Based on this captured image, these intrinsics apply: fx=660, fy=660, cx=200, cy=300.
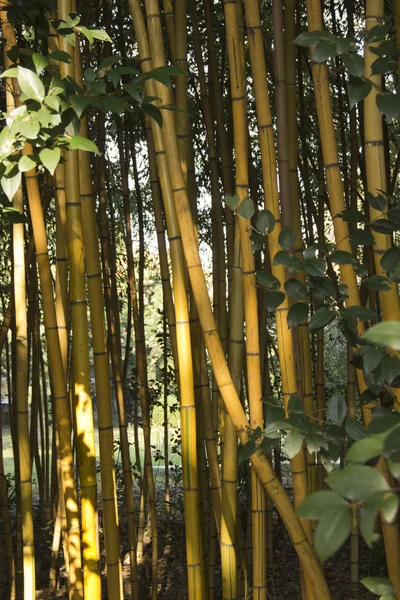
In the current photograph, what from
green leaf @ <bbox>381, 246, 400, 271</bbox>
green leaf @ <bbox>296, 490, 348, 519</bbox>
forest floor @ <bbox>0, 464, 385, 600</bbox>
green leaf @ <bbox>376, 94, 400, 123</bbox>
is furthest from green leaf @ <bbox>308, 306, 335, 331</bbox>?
forest floor @ <bbox>0, 464, 385, 600</bbox>

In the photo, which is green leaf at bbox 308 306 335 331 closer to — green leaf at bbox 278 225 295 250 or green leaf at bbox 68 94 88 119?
green leaf at bbox 278 225 295 250

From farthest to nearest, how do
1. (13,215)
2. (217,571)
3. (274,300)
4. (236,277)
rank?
(217,571) < (236,277) < (13,215) < (274,300)

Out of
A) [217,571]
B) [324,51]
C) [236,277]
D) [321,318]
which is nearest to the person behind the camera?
[324,51]

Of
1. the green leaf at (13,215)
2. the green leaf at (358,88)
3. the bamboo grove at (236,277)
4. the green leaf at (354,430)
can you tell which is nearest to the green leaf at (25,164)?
the bamboo grove at (236,277)

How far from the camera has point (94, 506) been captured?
1.26 meters

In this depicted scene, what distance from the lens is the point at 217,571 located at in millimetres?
3232

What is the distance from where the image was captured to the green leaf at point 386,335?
0.49 meters

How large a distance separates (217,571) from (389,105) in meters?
2.94

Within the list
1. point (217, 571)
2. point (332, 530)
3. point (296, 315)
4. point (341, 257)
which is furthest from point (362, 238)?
point (217, 571)

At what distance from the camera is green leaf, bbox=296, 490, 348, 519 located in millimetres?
484

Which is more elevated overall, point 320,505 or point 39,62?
point 39,62

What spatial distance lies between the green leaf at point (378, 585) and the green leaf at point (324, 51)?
565 millimetres

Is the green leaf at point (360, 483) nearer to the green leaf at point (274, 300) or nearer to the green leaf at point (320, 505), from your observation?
the green leaf at point (320, 505)

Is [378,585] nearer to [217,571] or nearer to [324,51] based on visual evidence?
[324,51]
